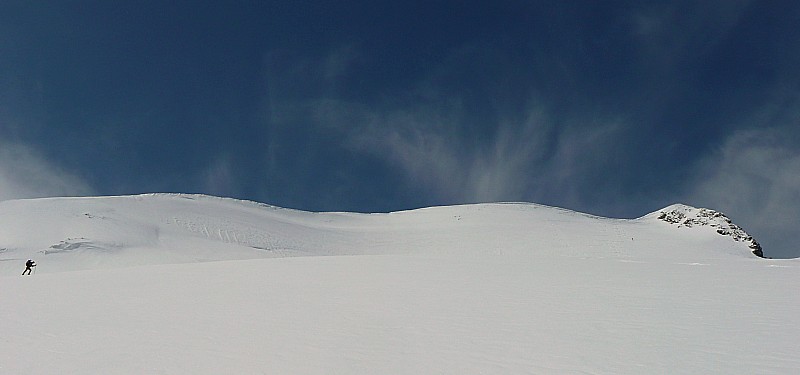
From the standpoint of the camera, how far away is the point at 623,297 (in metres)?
9.20

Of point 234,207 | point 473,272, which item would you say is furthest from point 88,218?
point 473,272

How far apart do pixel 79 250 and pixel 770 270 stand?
2658 cm

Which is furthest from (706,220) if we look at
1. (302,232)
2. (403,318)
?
(403,318)

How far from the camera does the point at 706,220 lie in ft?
151

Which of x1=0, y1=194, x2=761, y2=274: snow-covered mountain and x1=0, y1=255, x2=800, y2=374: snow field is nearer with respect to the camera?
x1=0, y1=255, x2=800, y2=374: snow field

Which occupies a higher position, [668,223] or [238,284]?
[668,223]

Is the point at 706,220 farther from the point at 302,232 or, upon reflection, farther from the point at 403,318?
the point at 403,318

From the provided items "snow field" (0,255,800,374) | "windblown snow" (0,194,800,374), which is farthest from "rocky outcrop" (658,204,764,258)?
"snow field" (0,255,800,374)

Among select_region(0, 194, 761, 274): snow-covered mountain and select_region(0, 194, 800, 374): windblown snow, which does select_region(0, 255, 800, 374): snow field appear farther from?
select_region(0, 194, 761, 274): snow-covered mountain

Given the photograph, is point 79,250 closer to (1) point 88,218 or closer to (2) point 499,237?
(1) point 88,218

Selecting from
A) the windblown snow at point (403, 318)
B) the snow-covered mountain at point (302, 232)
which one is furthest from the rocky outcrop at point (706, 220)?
the windblown snow at point (403, 318)

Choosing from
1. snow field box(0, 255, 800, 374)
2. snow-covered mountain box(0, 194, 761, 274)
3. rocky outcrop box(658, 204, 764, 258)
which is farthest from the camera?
rocky outcrop box(658, 204, 764, 258)

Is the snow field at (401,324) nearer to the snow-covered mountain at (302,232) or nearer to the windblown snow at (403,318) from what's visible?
the windblown snow at (403,318)

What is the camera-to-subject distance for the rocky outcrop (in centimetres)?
4473
